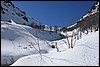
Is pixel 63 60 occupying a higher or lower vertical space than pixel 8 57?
higher

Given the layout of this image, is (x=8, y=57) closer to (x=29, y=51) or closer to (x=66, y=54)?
(x=29, y=51)

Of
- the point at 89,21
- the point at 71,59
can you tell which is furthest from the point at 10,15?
the point at 71,59

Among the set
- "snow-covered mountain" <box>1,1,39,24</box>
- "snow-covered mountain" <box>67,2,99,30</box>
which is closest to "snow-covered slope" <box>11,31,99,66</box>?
"snow-covered mountain" <box>67,2,99,30</box>

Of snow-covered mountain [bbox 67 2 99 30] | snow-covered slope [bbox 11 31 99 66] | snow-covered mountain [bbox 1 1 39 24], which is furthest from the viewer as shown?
snow-covered mountain [bbox 1 1 39 24]

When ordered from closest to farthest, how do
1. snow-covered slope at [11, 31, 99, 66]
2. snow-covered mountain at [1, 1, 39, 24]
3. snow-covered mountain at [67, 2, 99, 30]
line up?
snow-covered slope at [11, 31, 99, 66] < snow-covered mountain at [67, 2, 99, 30] < snow-covered mountain at [1, 1, 39, 24]

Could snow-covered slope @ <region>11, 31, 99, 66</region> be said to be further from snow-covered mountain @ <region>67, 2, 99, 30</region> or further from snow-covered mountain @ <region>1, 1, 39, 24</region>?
snow-covered mountain @ <region>1, 1, 39, 24</region>

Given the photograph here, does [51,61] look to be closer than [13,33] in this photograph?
Yes

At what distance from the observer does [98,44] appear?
413 inches

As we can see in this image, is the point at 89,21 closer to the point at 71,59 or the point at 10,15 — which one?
the point at 71,59

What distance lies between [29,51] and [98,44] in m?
20.8

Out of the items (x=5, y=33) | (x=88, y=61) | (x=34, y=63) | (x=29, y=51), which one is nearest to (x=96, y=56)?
(x=88, y=61)

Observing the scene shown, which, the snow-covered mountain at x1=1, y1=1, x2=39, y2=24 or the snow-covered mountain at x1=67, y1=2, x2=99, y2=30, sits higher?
the snow-covered mountain at x1=1, y1=1, x2=39, y2=24

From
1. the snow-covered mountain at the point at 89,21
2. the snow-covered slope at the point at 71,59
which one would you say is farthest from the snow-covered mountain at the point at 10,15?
the snow-covered slope at the point at 71,59

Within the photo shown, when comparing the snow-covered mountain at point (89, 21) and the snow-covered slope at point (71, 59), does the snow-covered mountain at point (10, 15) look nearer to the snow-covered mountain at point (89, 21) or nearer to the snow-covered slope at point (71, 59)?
the snow-covered mountain at point (89, 21)
